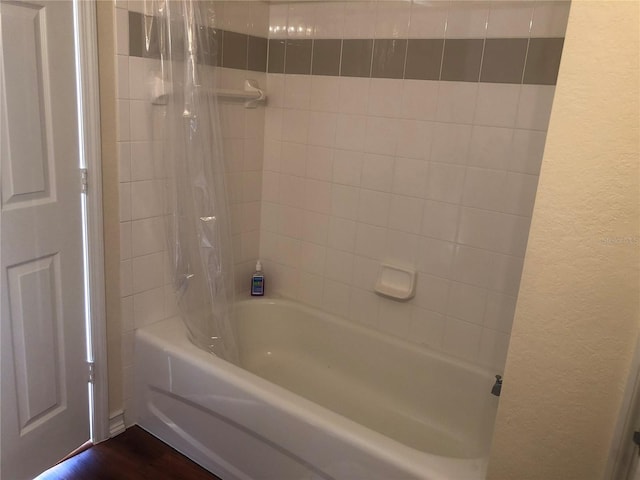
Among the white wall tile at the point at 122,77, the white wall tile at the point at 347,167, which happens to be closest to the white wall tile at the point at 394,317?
the white wall tile at the point at 347,167

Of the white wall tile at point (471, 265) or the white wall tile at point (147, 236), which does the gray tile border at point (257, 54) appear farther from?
the white wall tile at point (471, 265)

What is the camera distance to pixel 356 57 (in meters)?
2.12

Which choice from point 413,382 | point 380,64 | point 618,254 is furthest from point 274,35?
point 618,254

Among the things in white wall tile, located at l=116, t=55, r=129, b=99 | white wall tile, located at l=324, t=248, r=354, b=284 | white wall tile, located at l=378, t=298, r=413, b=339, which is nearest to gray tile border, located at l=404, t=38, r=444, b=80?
white wall tile, located at l=324, t=248, r=354, b=284

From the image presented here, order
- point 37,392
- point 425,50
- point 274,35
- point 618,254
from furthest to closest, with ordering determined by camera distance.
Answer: point 274,35, point 425,50, point 37,392, point 618,254

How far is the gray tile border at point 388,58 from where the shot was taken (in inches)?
79.1

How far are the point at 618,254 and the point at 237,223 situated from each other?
1773 millimetres

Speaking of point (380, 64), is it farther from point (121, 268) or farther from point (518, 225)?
point (121, 268)

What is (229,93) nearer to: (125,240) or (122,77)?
(122,77)

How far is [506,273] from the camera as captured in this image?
1917mm

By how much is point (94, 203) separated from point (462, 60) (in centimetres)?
141

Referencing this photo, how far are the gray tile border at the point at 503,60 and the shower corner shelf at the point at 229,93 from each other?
0.97m

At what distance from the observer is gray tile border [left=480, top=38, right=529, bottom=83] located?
1759mm

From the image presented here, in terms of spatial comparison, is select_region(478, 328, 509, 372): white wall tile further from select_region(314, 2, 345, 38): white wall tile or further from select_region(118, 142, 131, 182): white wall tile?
select_region(118, 142, 131, 182): white wall tile
